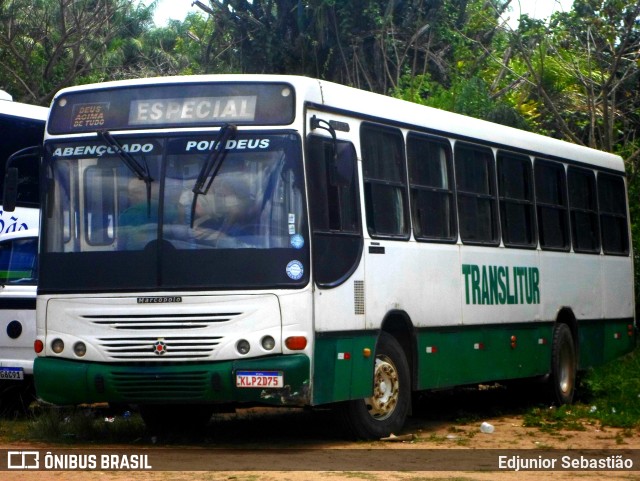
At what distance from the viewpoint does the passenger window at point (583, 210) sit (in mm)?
15523

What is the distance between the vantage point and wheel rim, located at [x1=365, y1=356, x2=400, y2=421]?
11.0m

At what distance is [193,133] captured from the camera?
33.5 feet

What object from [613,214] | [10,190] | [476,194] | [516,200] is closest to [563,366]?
[516,200]

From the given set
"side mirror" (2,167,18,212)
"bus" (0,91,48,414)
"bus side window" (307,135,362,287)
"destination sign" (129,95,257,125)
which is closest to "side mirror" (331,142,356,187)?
"bus side window" (307,135,362,287)

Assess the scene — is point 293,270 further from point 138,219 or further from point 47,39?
point 47,39

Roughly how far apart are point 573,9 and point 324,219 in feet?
46.0

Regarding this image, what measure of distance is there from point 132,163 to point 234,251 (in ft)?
3.59

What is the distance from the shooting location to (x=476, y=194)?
1309cm

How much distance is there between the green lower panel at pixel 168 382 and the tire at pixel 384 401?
1.02 metres

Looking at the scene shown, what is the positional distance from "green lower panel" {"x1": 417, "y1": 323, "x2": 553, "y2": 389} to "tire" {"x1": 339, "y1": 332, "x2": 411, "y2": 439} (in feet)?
1.20

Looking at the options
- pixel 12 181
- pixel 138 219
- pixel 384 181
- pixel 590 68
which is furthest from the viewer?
pixel 590 68

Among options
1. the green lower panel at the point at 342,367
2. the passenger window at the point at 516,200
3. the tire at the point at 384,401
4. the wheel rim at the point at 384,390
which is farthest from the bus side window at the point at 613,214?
the green lower panel at the point at 342,367

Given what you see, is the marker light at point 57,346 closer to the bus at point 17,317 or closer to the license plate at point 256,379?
the license plate at point 256,379

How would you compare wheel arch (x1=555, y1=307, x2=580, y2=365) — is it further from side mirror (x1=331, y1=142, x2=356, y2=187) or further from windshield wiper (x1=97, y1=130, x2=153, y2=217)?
windshield wiper (x1=97, y1=130, x2=153, y2=217)
